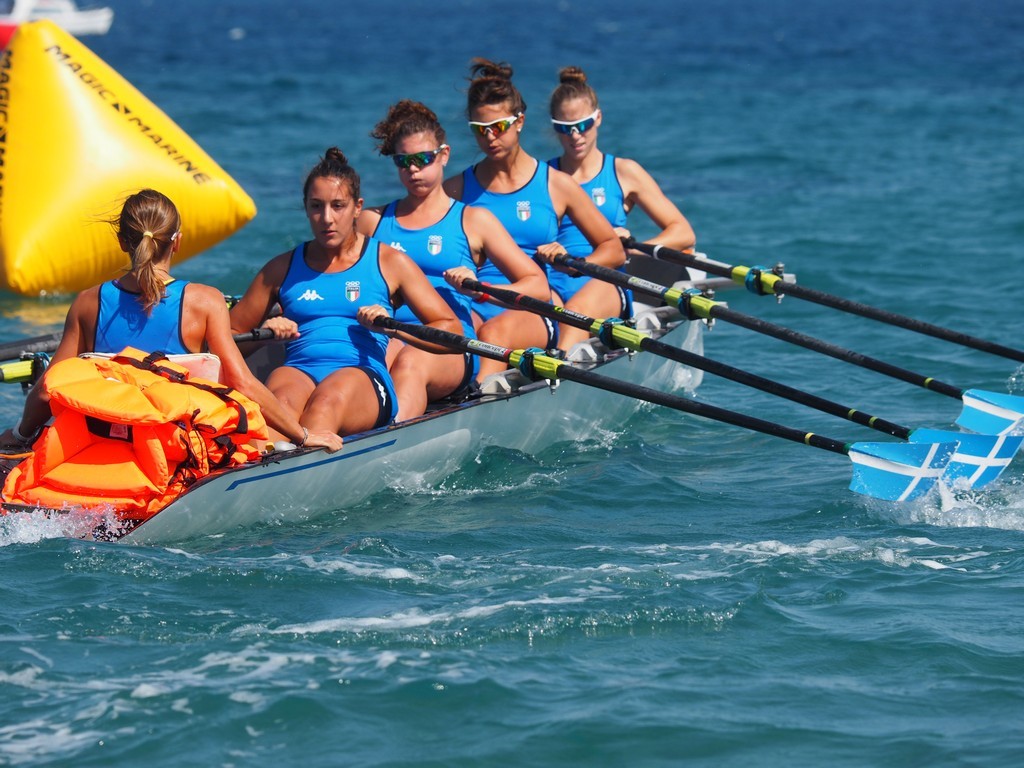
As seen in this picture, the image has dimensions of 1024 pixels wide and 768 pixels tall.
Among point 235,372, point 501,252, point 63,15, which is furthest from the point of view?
point 63,15

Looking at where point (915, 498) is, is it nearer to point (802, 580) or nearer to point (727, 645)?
point (802, 580)

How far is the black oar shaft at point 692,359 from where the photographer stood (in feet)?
24.0

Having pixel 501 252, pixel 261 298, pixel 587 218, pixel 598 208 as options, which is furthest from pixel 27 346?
pixel 598 208

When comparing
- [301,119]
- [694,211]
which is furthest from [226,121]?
[694,211]

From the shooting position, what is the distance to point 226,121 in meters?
24.4

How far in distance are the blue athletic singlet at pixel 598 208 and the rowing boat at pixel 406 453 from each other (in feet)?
1.50

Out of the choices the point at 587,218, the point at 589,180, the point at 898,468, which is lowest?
the point at 898,468

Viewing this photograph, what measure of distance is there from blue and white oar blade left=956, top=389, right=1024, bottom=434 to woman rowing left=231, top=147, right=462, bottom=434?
9.91ft

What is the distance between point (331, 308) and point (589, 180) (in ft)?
9.41

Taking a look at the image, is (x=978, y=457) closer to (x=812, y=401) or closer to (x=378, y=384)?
(x=812, y=401)

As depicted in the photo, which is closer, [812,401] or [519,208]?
[812,401]

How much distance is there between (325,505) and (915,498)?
9.16ft

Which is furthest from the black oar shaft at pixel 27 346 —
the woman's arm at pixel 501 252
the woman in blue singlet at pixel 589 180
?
the woman in blue singlet at pixel 589 180

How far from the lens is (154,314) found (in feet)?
19.7
